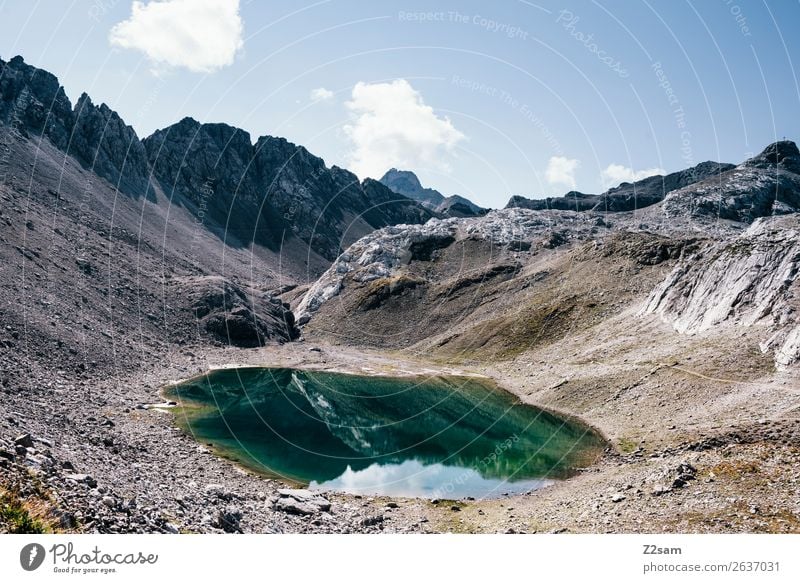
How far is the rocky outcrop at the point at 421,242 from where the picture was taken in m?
163

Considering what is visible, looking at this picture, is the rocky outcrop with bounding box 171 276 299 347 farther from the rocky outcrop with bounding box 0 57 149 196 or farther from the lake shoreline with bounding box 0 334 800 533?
the rocky outcrop with bounding box 0 57 149 196

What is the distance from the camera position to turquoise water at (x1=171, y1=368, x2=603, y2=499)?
45.9 m

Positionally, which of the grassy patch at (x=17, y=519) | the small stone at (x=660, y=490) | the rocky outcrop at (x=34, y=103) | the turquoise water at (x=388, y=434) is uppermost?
the rocky outcrop at (x=34, y=103)

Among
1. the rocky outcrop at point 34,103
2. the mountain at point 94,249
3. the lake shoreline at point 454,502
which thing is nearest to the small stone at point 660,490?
the lake shoreline at point 454,502

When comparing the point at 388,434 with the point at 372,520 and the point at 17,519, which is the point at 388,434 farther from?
the point at 17,519

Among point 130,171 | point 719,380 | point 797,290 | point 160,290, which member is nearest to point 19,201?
point 160,290

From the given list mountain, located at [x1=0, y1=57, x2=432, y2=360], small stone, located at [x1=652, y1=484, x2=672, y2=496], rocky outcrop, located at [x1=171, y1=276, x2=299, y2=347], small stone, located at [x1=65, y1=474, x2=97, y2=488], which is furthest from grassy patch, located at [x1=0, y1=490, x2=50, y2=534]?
rocky outcrop, located at [x1=171, y1=276, x2=299, y2=347]

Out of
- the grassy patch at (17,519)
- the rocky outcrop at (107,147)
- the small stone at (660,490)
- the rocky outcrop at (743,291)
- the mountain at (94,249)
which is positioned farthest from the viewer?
the rocky outcrop at (107,147)

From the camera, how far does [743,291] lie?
7094 cm

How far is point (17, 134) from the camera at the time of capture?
453 feet

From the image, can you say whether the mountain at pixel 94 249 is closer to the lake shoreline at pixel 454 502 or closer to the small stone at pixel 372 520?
the lake shoreline at pixel 454 502

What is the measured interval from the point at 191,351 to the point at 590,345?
242ft

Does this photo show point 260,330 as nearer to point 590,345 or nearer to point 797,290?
point 590,345

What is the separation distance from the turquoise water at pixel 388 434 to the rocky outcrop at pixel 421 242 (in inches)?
2702
